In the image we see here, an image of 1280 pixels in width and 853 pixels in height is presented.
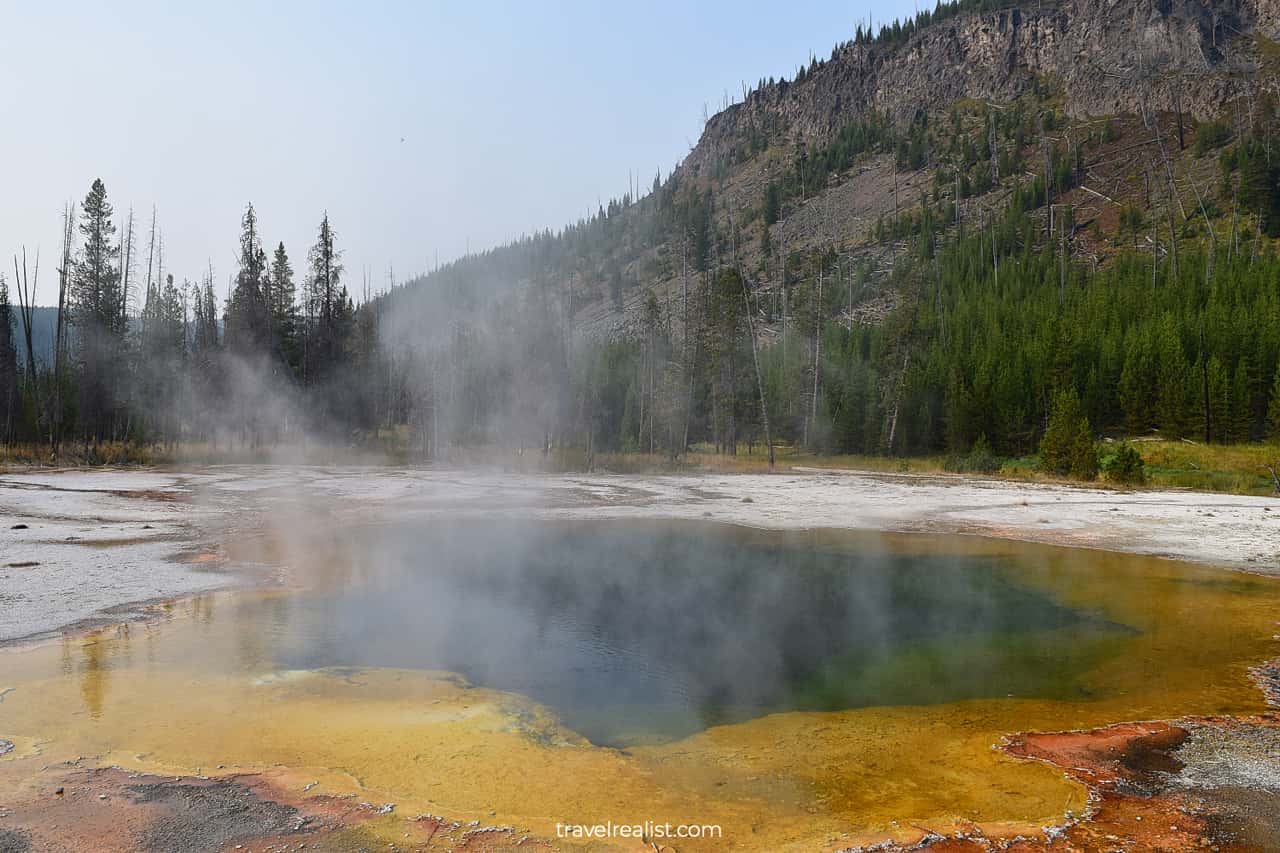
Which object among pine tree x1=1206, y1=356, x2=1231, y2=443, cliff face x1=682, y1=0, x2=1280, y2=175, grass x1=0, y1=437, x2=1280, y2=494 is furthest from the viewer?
cliff face x1=682, y1=0, x2=1280, y2=175

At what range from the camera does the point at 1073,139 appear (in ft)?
368

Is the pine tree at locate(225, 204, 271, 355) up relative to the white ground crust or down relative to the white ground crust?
up

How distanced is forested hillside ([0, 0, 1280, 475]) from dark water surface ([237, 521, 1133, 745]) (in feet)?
75.1

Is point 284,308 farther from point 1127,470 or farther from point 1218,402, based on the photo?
point 1218,402

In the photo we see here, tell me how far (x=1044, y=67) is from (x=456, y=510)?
154 m

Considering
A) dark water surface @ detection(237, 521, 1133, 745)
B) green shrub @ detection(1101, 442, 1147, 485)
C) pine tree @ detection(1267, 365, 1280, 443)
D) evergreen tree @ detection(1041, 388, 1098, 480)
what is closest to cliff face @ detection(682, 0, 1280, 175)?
pine tree @ detection(1267, 365, 1280, 443)

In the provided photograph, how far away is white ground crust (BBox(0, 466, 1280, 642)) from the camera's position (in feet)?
36.8

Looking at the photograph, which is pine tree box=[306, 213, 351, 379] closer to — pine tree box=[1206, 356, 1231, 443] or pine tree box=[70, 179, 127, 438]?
pine tree box=[70, 179, 127, 438]

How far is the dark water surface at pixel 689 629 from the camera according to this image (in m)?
7.41

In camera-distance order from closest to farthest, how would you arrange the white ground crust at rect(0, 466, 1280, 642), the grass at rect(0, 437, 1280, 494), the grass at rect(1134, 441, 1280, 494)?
1. the white ground crust at rect(0, 466, 1280, 642)
2. the grass at rect(1134, 441, 1280, 494)
3. the grass at rect(0, 437, 1280, 494)

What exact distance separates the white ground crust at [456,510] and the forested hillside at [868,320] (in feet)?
33.0

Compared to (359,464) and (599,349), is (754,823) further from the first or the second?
(599,349)

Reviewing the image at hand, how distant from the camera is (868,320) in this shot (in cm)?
8244

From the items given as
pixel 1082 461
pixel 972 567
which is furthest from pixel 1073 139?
pixel 972 567
